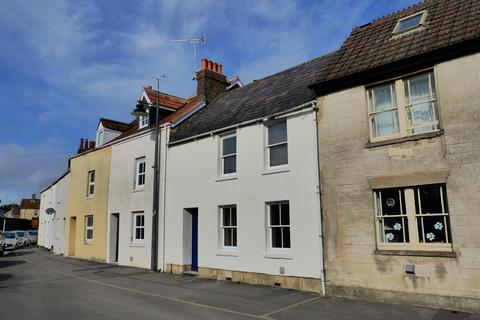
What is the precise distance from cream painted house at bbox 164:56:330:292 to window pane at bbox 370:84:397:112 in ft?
6.15

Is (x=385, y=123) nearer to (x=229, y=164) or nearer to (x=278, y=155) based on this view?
(x=278, y=155)

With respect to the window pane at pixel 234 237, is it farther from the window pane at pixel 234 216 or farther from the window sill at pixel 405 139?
the window sill at pixel 405 139

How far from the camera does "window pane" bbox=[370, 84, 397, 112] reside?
423 inches

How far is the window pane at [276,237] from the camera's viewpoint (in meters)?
12.9

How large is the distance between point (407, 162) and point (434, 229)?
173 cm

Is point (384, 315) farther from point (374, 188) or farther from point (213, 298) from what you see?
point (213, 298)

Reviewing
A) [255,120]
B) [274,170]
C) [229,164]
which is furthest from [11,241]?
[274,170]

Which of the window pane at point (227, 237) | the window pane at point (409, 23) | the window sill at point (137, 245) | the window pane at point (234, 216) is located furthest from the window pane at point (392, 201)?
the window sill at point (137, 245)

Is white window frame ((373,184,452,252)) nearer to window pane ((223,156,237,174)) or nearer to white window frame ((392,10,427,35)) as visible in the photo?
white window frame ((392,10,427,35))

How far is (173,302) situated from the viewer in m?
10.6

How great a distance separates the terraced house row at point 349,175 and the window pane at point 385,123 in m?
0.03

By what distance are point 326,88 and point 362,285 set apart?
18.6 feet

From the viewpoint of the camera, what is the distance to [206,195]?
50.7 ft

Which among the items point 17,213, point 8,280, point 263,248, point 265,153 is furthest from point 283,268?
point 17,213
